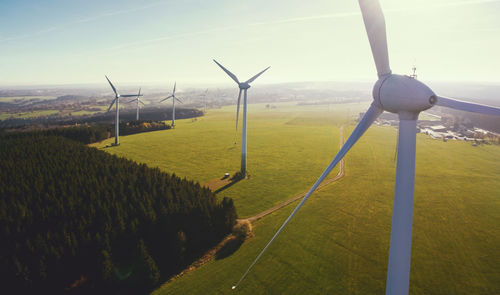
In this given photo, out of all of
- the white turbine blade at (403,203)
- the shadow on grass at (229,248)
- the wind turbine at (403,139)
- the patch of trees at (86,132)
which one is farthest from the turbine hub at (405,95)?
the patch of trees at (86,132)

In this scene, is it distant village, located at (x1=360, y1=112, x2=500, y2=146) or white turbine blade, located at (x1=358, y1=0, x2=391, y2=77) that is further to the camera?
distant village, located at (x1=360, y1=112, x2=500, y2=146)

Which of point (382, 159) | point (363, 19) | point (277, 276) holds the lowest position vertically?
point (277, 276)

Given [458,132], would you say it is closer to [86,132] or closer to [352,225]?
[352,225]

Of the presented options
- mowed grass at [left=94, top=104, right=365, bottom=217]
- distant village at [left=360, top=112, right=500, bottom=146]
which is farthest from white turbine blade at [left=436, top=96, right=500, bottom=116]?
distant village at [left=360, top=112, right=500, bottom=146]

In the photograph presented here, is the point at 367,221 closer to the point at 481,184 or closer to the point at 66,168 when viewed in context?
the point at 481,184

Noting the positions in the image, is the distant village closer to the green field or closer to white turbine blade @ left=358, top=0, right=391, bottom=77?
the green field

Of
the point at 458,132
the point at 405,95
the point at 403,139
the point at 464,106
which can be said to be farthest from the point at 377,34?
the point at 458,132

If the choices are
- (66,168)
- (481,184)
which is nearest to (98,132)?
(66,168)
